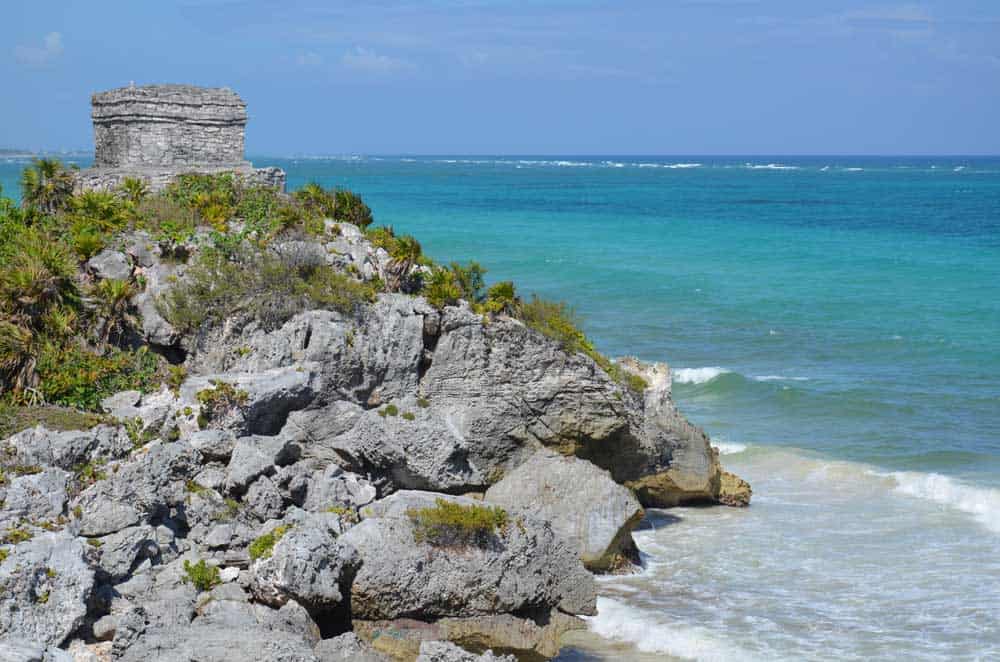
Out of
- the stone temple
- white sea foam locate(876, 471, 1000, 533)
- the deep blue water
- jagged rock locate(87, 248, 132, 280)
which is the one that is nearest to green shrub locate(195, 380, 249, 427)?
jagged rock locate(87, 248, 132, 280)

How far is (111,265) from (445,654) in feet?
30.6

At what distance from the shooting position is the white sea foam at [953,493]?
1897cm

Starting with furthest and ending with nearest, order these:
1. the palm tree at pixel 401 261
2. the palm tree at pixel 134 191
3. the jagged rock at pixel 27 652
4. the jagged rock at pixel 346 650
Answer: the palm tree at pixel 134 191 < the palm tree at pixel 401 261 < the jagged rock at pixel 346 650 < the jagged rock at pixel 27 652

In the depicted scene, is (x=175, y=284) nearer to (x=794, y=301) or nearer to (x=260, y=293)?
(x=260, y=293)

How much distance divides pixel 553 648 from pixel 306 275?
7367mm

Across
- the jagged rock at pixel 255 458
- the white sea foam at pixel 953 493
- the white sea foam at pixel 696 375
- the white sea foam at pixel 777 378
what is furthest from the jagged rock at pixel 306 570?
the white sea foam at pixel 777 378

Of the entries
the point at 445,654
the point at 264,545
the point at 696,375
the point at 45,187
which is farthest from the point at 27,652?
the point at 696,375

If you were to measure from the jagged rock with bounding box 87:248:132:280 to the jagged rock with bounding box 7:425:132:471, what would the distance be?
3730 mm

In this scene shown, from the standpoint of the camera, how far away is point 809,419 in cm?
2470

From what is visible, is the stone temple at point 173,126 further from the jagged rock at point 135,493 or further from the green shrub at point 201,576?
the green shrub at point 201,576

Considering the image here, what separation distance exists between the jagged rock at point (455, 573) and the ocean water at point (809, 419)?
58.2 inches

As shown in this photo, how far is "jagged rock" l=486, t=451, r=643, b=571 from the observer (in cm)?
1568

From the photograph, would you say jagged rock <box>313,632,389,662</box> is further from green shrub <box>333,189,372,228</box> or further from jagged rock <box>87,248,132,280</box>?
green shrub <box>333,189,372,228</box>

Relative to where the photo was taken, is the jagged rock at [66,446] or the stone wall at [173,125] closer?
the jagged rock at [66,446]
